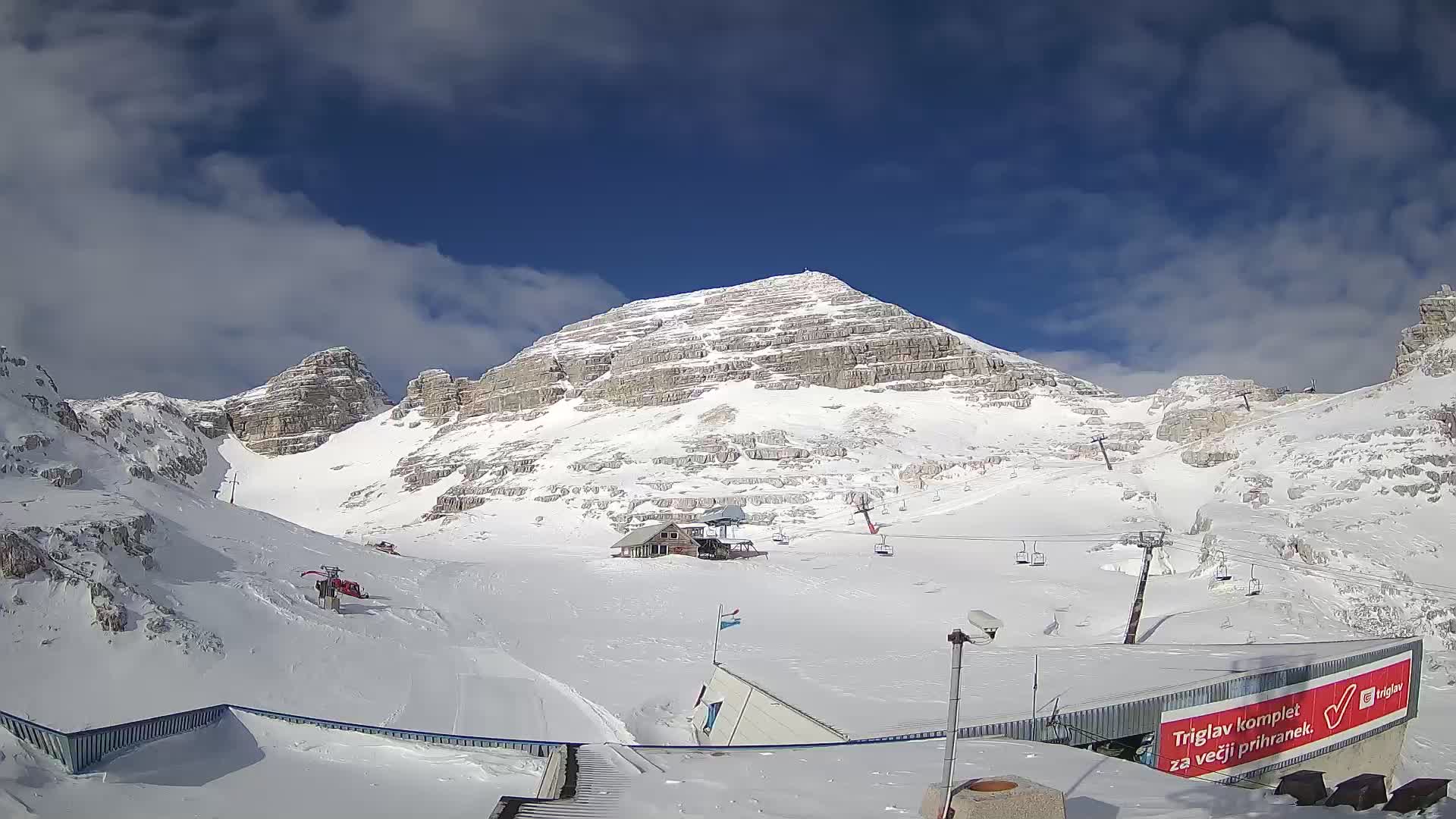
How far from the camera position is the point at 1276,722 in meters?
15.2

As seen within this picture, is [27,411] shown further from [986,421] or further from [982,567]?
[986,421]

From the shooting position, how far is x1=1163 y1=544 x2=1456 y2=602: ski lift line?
88.0 ft

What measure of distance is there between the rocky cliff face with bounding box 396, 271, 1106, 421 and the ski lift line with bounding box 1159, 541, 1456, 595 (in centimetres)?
5921

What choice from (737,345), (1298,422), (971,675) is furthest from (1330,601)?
(737,345)

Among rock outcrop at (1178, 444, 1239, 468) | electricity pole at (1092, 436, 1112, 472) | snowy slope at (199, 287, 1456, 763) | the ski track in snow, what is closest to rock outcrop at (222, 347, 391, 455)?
snowy slope at (199, 287, 1456, 763)

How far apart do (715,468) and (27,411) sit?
170 feet

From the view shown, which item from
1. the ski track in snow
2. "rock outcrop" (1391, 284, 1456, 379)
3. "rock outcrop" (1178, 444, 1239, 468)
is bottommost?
the ski track in snow

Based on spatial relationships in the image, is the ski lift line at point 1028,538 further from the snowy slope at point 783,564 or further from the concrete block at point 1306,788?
the concrete block at point 1306,788

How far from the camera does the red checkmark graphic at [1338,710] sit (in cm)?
1609

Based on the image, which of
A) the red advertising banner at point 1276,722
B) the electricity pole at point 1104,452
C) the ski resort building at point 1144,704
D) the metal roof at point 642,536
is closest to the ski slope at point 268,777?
the ski resort building at point 1144,704

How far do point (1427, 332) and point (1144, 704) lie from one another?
188ft

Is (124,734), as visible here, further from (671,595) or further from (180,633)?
(671,595)

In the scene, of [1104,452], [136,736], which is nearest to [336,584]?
[136,736]

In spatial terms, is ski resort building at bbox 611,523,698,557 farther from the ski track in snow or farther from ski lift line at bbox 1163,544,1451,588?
ski lift line at bbox 1163,544,1451,588
